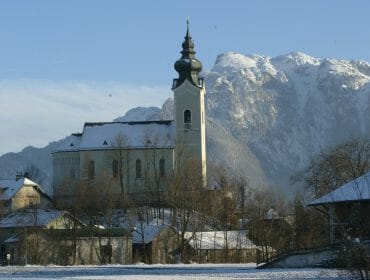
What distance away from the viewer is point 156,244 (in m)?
76.7

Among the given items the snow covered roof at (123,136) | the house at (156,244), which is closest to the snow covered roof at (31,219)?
the house at (156,244)

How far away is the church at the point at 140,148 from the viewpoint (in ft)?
352

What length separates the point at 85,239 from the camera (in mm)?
72312

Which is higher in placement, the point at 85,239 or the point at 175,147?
the point at 175,147

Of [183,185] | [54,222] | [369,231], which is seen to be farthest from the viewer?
[183,185]

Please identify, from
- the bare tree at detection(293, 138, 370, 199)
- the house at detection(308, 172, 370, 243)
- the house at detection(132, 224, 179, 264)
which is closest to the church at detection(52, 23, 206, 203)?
the house at detection(132, 224, 179, 264)

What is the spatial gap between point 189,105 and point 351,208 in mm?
63912

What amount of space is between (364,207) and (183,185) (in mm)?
44688

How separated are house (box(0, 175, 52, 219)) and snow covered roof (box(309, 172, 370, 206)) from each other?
57.8 metres

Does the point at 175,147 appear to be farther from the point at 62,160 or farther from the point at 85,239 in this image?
the point at 85,239

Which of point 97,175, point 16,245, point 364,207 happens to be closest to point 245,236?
point 16,245

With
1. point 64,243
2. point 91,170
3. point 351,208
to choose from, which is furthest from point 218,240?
point 351,208

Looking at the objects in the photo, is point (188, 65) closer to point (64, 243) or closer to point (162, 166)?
point (162, 166)

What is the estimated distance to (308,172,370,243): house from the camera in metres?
44.2
